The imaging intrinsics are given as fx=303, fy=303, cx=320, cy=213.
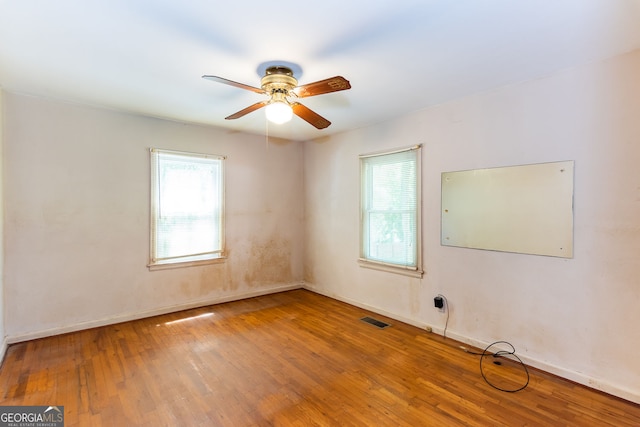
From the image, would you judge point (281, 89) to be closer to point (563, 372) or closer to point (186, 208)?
point (186, 208)

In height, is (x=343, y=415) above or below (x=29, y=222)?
below

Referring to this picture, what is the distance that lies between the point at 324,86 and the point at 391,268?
2469 millimetres

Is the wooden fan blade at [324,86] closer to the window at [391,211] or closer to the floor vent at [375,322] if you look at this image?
the window at [391,211]

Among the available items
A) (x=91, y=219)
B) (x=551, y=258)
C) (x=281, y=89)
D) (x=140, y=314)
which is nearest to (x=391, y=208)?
(x=551, y=258)

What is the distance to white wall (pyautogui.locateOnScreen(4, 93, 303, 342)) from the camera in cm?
308

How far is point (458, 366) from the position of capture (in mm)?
2646

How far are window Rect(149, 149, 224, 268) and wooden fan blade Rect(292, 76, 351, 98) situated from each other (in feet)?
7.53

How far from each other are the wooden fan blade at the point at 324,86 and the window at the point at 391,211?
1.66 m

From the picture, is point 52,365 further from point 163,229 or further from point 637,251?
point 637,251

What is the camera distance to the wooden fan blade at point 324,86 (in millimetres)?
2051

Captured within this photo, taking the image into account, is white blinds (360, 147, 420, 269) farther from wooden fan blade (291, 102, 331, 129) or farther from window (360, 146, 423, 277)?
wooden fan blade (291, 102, 331, 129)

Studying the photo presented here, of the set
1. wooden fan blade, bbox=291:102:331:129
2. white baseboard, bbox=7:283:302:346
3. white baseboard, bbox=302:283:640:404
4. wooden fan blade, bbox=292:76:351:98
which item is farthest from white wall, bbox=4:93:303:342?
white baseboard, bbox=302:283:640:404

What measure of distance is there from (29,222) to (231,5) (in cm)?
313

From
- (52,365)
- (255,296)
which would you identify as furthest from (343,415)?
(255,296)
